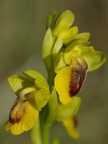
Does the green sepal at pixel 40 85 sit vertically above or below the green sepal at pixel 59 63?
below

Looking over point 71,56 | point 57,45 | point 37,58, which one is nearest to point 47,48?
point 57,45

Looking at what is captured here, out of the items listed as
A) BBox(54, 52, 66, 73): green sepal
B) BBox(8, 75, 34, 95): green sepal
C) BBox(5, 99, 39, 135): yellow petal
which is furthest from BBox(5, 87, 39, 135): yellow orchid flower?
BBox(54, 52, 66, 73): green sepal

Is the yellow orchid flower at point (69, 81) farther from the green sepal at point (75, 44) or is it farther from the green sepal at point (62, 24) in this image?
the green sepal at point (62, 24)

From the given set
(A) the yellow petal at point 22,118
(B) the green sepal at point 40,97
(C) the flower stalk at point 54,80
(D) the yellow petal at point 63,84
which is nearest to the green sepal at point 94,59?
(C) the flower stalk at point 54,80

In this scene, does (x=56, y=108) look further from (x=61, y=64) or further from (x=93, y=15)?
(x=93, y=15)

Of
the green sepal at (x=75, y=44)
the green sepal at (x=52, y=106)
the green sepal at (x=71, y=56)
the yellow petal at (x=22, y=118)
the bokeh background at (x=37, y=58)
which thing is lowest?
the bokeh background at (x=37, y=58)

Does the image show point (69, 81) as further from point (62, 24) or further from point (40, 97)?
point (62, 24)

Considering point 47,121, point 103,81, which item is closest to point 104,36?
point 103,81

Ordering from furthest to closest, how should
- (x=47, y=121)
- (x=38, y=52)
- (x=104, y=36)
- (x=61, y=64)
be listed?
(x=104, y=36)
(x=38, y=52)
(x=47, y=121)
(x=61, y=64)

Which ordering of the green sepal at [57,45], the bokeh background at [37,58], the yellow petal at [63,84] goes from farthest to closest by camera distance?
1. the bokeh background at [37,58]
2. the green sepal at [57,45]
3. the yellow petal at [63,84]
